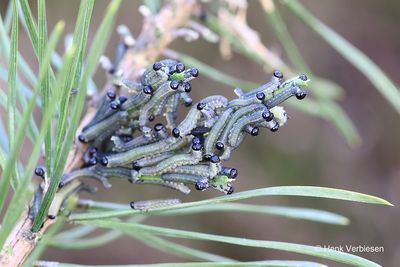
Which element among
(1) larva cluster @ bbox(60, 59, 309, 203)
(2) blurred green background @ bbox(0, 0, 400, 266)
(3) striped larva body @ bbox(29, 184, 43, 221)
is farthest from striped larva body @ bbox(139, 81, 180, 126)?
(2) blurred green background @ bbox(0, 0, 400, 266)

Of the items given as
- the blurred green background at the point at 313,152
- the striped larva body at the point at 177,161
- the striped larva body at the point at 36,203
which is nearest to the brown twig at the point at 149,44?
the striped larva body at the point at 36,203

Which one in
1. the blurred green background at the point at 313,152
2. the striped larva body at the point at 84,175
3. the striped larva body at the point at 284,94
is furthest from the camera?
the blurred green background at the point at 313,152

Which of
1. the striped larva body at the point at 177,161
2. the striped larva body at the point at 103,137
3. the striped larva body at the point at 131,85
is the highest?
the striped larva body at the point at 131,85

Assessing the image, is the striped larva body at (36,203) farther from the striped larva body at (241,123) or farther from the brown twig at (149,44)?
the striped larva body at (241,123)

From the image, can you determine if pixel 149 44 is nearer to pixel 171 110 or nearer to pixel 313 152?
pixel 171 110

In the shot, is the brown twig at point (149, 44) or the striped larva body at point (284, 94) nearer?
the striped larva body at point (284, 94)

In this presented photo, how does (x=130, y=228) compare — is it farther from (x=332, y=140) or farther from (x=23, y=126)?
(x=332, y=140)

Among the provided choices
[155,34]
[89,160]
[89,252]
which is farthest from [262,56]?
[89,252]
